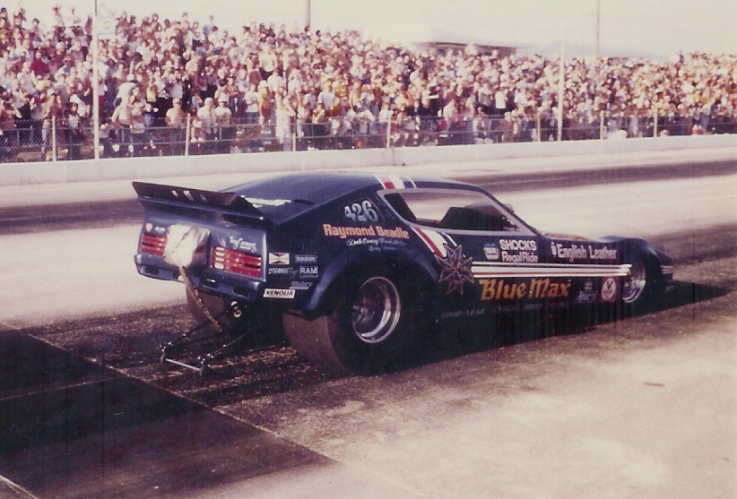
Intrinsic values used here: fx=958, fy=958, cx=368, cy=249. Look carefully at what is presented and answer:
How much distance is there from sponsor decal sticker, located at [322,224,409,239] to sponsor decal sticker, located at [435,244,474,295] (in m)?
0.38

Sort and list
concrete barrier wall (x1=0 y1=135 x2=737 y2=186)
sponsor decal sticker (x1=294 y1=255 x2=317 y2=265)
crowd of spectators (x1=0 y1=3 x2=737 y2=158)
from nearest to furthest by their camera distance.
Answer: sponsor decal sticker (x1=294 y1=255 x2=317 y2=265) → concrete barrier wall (x1=0 y1=135 x2=737 y2=186) → crowd of spectators (x1=0 y1=3 x2=737 y2=158)

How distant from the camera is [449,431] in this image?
5.84 m

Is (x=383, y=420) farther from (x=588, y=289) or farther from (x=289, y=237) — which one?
(x=588, y=289)

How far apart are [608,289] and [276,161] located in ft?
46.4

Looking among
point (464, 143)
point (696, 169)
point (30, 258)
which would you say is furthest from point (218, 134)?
point (696, 169)

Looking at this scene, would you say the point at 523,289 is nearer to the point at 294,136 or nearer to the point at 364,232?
the point at 364,232

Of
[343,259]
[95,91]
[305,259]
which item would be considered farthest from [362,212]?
[95,91]

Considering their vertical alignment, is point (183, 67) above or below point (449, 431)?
above

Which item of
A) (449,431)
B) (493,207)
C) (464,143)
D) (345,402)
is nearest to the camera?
(449,431)

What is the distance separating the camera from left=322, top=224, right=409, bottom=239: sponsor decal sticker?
667 cm

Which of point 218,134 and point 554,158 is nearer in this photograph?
point 218,134

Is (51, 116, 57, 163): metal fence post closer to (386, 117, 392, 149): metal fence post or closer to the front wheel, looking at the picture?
(386, 117, 392, 149): metal fence post

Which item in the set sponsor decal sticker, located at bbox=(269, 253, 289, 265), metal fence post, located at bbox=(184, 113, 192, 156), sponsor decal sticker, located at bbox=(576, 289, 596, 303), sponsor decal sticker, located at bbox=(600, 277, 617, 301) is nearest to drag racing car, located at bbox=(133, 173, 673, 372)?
sponsor decal sticker, located at bbox=(269, 253, 289, 265)

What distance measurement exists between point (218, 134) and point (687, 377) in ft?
50.2
